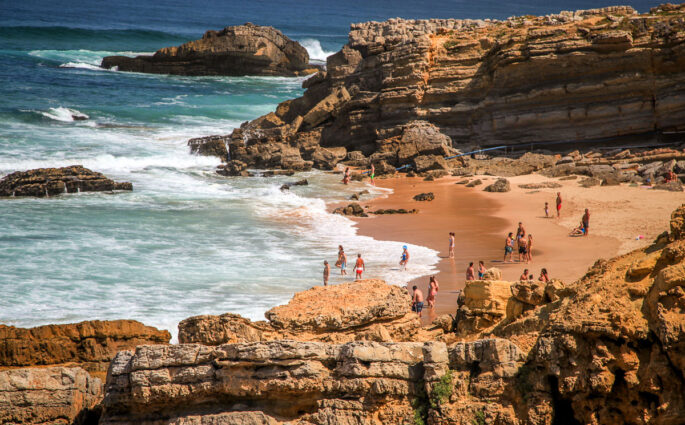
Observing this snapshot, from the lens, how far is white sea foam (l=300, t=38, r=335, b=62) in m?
84.1

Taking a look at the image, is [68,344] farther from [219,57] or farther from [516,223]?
[219,57]

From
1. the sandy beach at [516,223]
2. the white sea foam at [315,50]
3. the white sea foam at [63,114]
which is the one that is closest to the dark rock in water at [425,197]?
the sandy beach at [516,223]

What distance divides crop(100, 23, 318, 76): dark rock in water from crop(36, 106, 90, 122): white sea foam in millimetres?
21152

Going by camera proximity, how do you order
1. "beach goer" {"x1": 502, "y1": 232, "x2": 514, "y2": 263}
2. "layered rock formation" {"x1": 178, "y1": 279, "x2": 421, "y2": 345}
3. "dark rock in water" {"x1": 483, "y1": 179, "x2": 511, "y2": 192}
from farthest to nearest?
"dark rock in water" {"x1": 483, "y1": 179, "x2": 511, "y2": 192}
"beach goer" {"x1": 502, "y1": 232, "x2": 514, "y2": 263}
"layered rock formation" {"x1": 178, "y1": 279, "x2": 421, "y2": 345}

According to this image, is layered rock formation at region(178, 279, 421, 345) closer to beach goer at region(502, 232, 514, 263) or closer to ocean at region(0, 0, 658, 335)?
ocean at region(0, 0, 658, 335)

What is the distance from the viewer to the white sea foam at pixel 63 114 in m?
42.1

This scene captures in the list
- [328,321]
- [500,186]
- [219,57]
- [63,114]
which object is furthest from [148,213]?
[219,57]

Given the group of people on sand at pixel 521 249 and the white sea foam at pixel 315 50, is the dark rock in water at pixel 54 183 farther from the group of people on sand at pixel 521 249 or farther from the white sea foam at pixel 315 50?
the white sea foam at pixel 315 50

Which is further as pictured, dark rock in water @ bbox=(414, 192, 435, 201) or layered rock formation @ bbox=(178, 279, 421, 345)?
dark rock in water @ bbox=(414, 192, 435, 201)

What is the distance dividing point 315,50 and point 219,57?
76.9 feet

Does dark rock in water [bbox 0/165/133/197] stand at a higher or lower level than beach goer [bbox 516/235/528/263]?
higher

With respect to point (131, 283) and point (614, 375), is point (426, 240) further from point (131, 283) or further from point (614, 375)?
point (614, 375)

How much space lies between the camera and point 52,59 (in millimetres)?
63125

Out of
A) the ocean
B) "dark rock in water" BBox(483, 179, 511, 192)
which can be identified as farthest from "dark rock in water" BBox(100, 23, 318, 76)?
"dark rock in water" BBox(483, 179, 511, 192)
